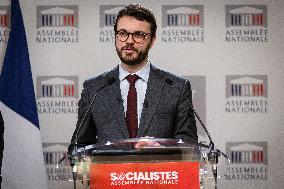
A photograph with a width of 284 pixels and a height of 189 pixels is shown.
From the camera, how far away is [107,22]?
3.86 metres

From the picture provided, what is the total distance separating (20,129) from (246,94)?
6.06 feet

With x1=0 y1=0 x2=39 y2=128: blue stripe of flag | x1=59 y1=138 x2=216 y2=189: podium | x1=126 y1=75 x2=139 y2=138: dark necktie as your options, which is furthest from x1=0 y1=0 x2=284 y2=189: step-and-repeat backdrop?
x1=59 y1=138 x2=216 y2=189: podium

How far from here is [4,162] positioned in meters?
3.63

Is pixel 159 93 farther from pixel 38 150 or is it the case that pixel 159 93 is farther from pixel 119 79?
pixel 38 150

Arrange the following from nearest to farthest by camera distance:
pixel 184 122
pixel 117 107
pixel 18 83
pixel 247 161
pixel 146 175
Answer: pixel 146 175
pixel 117 107
pixel 184 122
pixel 18 83
pixel 247 161

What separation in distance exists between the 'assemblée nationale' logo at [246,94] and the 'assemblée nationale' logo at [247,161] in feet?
0.94

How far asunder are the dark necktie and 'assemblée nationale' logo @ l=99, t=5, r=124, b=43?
5.42 feet

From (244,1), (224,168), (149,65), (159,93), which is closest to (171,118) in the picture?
(159,93)

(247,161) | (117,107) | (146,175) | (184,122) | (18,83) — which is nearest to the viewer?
(146,175)

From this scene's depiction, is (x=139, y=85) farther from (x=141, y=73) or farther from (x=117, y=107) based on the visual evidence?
(x=117, y=107)

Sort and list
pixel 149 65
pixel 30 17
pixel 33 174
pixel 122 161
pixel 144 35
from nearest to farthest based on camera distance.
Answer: pixel 122 161 < pixel 144 35 < pixel 149 65 < pixel 33 174 < pixel 30 17

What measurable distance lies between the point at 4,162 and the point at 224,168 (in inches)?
69.0

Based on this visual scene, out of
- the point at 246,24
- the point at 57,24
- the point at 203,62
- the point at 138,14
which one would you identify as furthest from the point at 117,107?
the point at 246,24

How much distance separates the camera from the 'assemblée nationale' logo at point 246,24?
12.6 feet
